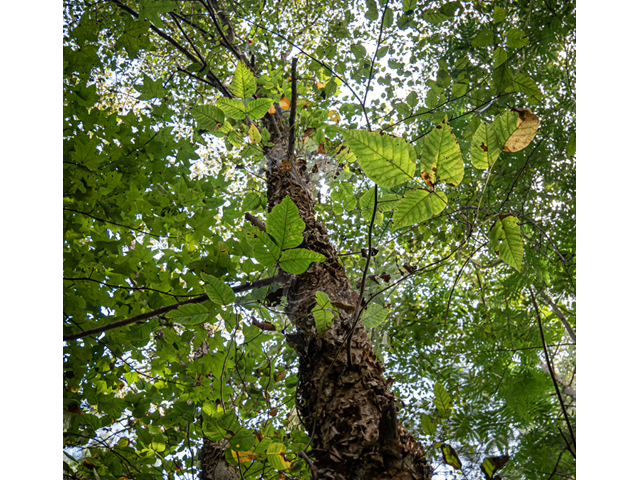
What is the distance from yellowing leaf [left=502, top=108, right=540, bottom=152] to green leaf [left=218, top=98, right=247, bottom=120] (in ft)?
1.93

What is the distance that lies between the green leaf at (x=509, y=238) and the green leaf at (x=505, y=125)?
0.12 meters

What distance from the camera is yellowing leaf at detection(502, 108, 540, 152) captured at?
449 millimetres

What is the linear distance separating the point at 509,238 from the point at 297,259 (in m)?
0.34

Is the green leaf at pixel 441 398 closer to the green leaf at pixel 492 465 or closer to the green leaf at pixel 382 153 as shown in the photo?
the green leaf at pixel 492 465

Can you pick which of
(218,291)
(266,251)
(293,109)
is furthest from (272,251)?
(293,109)

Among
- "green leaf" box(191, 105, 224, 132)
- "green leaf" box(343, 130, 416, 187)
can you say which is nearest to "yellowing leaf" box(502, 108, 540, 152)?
"green leaf" box(343, 130, 416, 187)

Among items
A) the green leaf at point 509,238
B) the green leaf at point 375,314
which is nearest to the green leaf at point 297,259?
the green leaf at point 509,238

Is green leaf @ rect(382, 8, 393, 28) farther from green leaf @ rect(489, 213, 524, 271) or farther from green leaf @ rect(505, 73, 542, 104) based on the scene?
green leaf @ rect(489, 213, 524, 271)

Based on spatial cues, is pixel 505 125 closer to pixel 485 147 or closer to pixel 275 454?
pixel 485 147

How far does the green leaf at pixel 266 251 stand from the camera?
583mm

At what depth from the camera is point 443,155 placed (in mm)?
437
